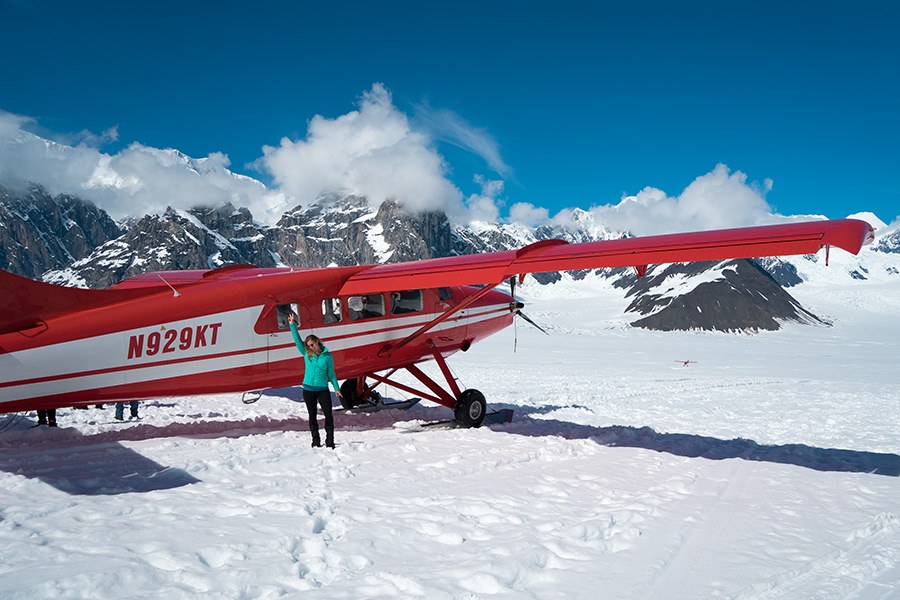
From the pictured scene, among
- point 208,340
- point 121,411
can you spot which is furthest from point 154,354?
point 121,411

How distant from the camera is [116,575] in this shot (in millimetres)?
3713

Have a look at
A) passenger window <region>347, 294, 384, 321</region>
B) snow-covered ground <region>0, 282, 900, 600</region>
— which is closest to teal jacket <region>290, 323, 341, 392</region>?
snow-covered ground <region>0, 282, 900, 600</region>

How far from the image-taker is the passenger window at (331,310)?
9.39m

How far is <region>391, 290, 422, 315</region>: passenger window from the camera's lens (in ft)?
34.8

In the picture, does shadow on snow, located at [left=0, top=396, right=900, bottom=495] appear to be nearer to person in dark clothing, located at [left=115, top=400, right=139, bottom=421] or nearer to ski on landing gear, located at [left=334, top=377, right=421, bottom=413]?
ski on landing gear, located at [left=334, top=377, right=421, bottom=413]

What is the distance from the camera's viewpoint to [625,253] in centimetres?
769

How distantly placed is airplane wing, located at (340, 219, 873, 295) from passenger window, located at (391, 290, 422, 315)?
2.08ft

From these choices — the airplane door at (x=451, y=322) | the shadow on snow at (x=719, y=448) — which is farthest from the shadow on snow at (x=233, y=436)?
the airplane door at (x=451, y=322)

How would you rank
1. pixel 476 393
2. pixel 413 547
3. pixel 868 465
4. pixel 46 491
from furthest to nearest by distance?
pixel 476 393 → pixel 868 465 → pixel 46 491 → pixel 413 547

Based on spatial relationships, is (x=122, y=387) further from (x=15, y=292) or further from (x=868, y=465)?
(x=868, y=465)

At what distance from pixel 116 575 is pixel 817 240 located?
720cm

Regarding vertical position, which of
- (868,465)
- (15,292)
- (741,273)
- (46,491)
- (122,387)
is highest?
(741,273)

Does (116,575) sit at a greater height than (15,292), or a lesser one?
lesser

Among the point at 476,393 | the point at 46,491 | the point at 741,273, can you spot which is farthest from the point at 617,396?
the point at 741,273
